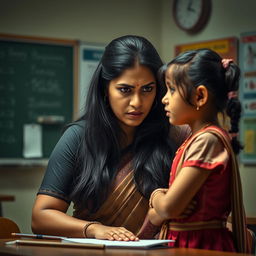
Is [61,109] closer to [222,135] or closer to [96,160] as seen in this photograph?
[96,160]

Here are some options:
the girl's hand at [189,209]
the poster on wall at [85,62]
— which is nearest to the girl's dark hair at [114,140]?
the girl's hand at [189,209]

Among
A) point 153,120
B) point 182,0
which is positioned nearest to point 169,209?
point 153,120

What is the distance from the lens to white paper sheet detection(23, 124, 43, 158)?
4.82 meters

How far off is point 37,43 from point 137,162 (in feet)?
9.75

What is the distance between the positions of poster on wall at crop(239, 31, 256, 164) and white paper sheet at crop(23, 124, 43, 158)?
160cm

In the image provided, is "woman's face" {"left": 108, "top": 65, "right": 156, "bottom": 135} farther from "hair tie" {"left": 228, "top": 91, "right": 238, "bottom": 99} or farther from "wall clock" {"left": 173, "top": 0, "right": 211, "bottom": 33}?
"wall clock" {"left": 173, "top": 0, "right": 211, "bottom": 33}

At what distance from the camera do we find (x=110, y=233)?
1.77 m

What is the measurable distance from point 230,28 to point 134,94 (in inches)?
117

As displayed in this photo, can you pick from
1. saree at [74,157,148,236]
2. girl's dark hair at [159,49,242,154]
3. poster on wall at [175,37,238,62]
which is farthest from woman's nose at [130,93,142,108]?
poster on wall at [175,37,238,62]

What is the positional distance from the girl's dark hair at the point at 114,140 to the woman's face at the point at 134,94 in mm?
29

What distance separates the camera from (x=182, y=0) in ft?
17.0

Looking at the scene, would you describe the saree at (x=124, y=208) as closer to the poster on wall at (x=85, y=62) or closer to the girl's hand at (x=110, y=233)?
the girl's hand at (x=110, y=233)

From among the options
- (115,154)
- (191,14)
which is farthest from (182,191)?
(191,14)

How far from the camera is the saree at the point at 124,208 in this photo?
214 cm
